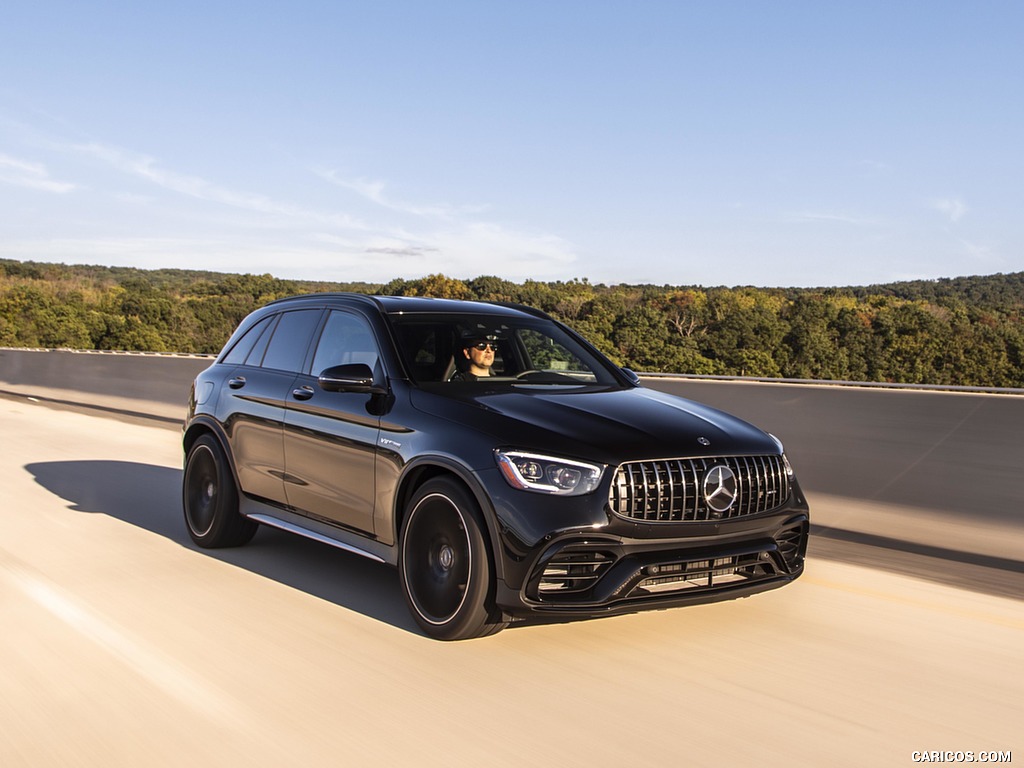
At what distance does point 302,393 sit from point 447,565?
1.84 meters

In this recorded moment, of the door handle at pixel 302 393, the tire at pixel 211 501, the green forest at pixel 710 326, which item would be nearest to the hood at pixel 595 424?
the door handle at pixel 302 393

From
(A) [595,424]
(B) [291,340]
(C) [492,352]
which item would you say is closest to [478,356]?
(C) [492,352]

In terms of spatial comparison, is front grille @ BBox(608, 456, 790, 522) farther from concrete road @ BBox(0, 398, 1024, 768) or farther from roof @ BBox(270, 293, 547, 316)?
roof @ BBox(270, 293, 547, 316)

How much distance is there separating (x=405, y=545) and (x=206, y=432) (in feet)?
9.27

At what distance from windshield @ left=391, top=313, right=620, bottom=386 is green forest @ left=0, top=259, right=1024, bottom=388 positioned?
70.0m

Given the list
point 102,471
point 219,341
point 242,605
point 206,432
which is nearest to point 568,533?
point 242,605

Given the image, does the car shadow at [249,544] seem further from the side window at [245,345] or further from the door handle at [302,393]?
the side window at [245,345]

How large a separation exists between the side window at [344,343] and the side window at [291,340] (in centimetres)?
18

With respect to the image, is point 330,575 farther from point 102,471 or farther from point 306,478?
point 102,471

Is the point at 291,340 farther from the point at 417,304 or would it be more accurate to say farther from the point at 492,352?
the point at 492,352

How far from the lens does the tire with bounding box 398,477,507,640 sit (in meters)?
5.20

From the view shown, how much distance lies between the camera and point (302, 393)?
6.80 metres

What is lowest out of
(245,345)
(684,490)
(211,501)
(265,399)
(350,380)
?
(211,501)

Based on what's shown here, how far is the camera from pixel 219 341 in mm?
87625
